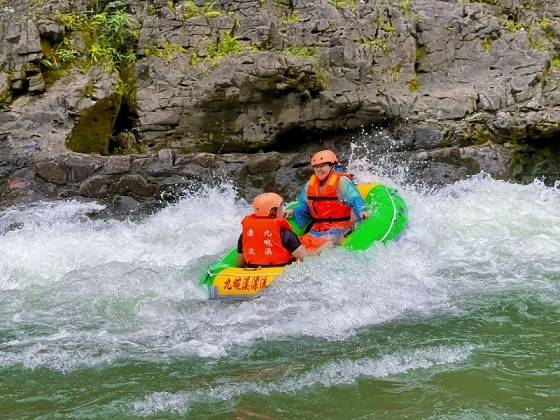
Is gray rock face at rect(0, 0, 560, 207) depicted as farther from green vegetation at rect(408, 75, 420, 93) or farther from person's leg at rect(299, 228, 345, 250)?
person's leg at rect(299, 228, 345, 250)

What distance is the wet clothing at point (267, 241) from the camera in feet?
19.9

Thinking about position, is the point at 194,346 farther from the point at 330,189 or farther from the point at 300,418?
the point at 330,189

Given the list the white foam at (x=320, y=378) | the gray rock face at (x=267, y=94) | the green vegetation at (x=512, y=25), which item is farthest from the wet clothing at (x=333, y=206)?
the green vegetation at (x=512, y=25)

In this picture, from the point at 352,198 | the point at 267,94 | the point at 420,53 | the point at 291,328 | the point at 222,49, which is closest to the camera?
the point at 291,328

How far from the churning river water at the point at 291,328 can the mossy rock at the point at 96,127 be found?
6.09 feet

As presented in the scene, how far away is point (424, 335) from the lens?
4.84 metres

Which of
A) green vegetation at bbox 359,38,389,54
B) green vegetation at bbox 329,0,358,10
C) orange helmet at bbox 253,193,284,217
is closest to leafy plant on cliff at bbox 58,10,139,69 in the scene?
green vegetation at bbox 329,0,358,10

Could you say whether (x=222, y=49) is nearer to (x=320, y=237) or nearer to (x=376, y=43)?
(x=376, y=43)

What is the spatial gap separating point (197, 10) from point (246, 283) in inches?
268

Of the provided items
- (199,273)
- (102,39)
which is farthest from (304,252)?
(102,39)

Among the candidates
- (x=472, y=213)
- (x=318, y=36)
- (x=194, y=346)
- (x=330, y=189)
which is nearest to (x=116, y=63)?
(x=318, y=36)

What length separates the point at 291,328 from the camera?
5.12 m

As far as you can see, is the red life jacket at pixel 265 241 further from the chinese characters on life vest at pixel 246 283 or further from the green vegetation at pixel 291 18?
the green vegetation at pixel 291 18

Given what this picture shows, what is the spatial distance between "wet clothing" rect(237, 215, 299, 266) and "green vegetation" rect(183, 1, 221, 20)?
603 centimetres
